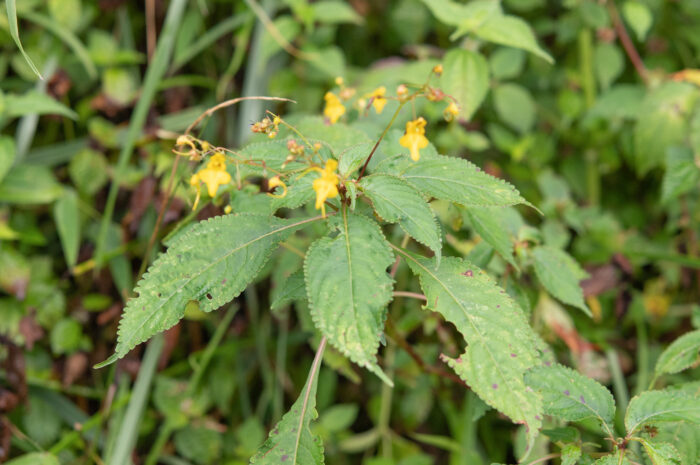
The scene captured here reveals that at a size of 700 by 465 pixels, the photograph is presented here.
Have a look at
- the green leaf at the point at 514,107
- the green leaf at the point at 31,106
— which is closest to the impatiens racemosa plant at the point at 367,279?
the green leaf at the point at 31,106

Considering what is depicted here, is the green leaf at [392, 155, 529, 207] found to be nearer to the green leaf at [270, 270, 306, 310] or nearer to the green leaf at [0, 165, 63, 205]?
the green leaf at [270, 270, 306, 310]

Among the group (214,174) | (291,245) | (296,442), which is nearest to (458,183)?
(214,174)

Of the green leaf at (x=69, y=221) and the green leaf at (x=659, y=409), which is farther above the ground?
the green leaf at (x=659, y=409)

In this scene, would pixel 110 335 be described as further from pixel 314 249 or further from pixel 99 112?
pixel 314 249

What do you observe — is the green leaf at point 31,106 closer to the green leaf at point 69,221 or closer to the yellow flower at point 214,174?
the green leaf at point 69,221

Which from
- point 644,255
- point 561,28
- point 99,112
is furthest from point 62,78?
point 644,255

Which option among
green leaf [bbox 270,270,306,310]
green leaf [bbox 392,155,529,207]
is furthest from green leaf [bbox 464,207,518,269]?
green leaf [bbox 270,270,306,310]

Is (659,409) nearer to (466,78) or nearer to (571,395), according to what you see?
(571,395)

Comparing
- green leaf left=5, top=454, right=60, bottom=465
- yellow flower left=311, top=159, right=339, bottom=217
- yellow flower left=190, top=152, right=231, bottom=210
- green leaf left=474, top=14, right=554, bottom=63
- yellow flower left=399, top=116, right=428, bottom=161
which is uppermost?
green leaf left=474, top=14, right=554, bottom=63
